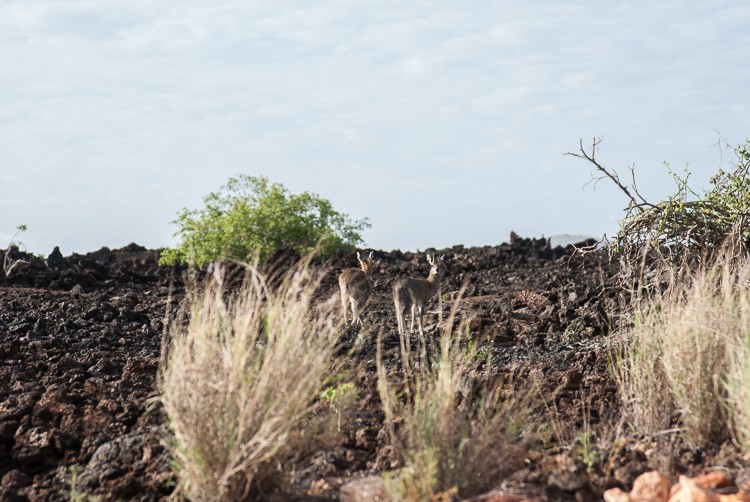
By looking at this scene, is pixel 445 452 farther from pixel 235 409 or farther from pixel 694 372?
pixel 694 372

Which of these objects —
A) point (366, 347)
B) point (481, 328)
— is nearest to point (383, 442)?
point (366, 347)

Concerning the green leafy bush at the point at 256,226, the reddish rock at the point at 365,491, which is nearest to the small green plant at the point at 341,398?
the reddish rock at the point at 365,491

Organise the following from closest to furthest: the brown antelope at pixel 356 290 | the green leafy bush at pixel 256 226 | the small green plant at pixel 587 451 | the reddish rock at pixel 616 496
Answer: the reddish rock at pixel 616 496 → the small green plant at pixel 587 451 → the brown antelope at pixel 356 290 → the green leafy bush at pixel 256 226

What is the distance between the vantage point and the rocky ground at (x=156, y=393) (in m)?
6.16

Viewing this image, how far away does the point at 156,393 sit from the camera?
27.0 feet

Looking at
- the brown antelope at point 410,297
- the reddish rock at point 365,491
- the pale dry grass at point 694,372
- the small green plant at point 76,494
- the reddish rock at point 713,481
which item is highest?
the brown antelope at point 410,297

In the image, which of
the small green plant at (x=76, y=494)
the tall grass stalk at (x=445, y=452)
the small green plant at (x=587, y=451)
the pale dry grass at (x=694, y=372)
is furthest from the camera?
the pale dry grass at (x=694, y=372)

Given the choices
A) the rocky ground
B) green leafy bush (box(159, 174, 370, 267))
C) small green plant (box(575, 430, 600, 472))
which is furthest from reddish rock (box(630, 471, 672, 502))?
green leafy bush (box(159, 174, 370, 267))

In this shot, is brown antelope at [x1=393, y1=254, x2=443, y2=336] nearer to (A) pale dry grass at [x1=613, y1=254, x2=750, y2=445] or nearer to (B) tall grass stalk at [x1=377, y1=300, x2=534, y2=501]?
(A) pale dry grass at [x1=613, y1=254, x2=750, y2=445]

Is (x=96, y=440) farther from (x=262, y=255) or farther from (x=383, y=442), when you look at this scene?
(x=262, y=255)

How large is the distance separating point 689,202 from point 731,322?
173 inches

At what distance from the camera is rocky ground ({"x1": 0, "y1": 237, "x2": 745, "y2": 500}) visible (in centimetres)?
616

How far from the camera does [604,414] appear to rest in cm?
752

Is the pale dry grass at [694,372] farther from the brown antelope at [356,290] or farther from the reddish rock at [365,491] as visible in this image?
the brown antelope at [356,290]
